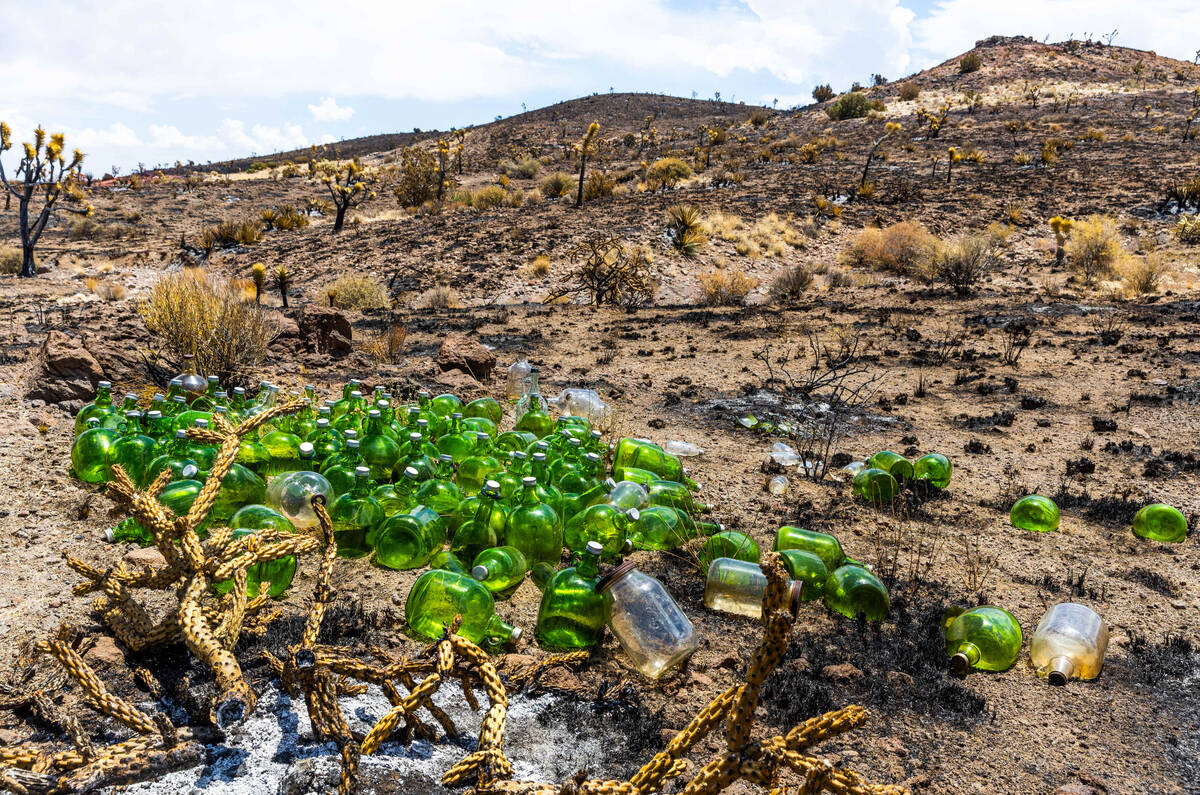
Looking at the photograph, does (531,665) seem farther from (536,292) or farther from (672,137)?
(672,137)

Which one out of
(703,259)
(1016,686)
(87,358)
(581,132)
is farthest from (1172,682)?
(581,132)

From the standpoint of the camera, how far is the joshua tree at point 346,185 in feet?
68.2

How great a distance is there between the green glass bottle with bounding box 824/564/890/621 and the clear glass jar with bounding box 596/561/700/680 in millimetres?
944

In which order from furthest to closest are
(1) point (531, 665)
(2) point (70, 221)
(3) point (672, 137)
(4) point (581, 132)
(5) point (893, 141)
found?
(4) point (581, 132) < (3) point (672, 137) < (5) point (893, 141) < (2) point (70, 221) < (1) point (531, 665)

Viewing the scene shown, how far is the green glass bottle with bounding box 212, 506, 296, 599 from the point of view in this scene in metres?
2.72

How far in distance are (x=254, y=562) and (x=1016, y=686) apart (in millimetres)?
2920

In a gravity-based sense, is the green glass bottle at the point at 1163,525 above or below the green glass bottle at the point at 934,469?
below

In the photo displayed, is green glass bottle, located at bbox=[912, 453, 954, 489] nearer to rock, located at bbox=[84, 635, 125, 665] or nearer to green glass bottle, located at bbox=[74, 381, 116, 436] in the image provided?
rock, located at bbox=[84, 635, 125, 665]

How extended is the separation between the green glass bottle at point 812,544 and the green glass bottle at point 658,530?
53 centimetres

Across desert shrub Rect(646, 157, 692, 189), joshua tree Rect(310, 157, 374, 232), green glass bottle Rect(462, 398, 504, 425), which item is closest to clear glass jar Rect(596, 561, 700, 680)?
green glass bottle Rect(462, 398, 504, 425)

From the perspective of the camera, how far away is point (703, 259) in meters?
15.2

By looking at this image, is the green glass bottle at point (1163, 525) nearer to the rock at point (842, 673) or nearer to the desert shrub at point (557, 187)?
the rock at point (842, 673)

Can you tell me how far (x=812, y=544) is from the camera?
11.3 feet

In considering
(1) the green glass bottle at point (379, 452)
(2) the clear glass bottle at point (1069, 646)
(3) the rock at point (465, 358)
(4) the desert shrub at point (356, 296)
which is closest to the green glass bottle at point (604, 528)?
(1) the green glass bottle at point (379, 452)
